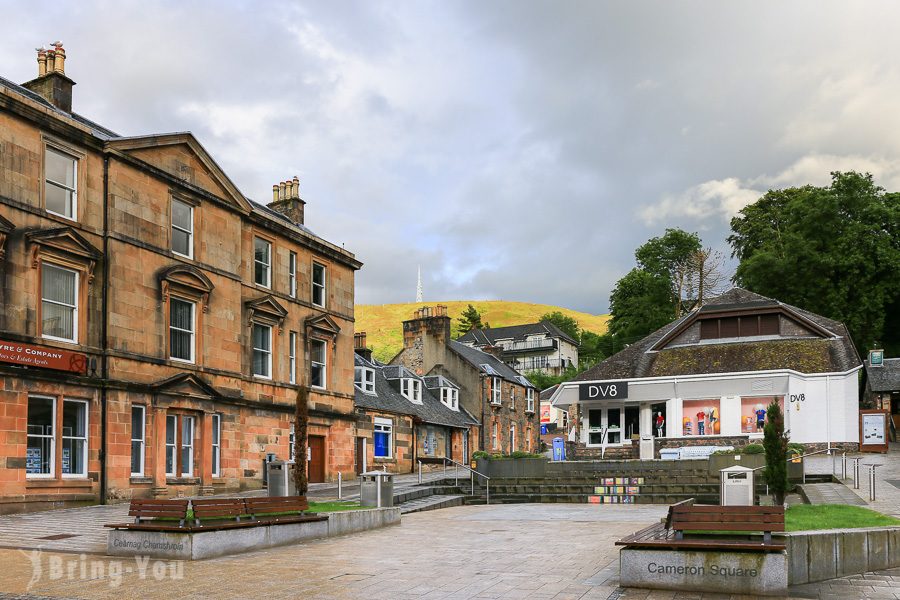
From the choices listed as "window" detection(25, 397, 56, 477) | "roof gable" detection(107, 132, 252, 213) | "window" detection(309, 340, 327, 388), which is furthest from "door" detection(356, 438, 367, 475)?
"window" detection(25, 397, 56, 477)

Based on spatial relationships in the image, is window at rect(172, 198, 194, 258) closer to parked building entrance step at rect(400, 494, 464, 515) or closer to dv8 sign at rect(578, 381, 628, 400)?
parked building entrance step at rect(400, 494, 464, 515)

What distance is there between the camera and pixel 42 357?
880 inches

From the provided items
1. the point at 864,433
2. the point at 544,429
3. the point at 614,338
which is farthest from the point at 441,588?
the point at 544,429

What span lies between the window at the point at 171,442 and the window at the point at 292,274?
8610 millimetres

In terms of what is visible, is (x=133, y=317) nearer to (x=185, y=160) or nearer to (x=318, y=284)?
(x=185, y=160)

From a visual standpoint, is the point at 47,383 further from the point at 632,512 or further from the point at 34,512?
the point at 632,512

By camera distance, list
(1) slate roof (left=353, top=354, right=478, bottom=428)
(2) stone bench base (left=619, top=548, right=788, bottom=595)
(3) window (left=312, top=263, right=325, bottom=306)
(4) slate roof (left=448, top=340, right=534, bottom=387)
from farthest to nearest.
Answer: (4) slate roof (left=448, top=340, right=534, bottom=387)
(1) slate roof (left=353, top=354, right=478, bottom=428)
(3) window (left=312, top=263, right=325, bottom=306)
(2) stone bench base (left=619, top=548, right=788, bottom=595)

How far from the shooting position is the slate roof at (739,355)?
38500 millimetres

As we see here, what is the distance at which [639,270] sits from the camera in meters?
74.2

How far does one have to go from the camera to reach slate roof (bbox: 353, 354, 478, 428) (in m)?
42.6

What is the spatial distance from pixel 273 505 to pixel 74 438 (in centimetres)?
991

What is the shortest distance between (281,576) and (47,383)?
522 inches

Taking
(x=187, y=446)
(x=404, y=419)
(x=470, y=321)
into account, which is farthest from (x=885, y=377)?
(x=470, y=321)

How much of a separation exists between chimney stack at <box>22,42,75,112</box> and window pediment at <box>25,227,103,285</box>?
5.18m
